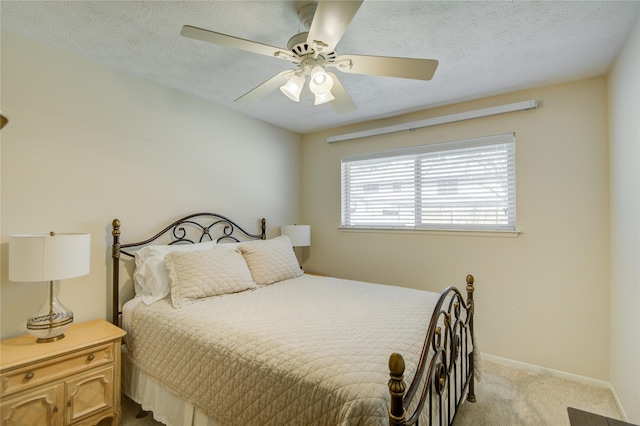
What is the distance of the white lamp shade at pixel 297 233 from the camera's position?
362 centimetres

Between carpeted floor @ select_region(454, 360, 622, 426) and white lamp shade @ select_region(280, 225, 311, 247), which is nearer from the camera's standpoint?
carpeted floor @ select_region(454, 360, 622, 426)

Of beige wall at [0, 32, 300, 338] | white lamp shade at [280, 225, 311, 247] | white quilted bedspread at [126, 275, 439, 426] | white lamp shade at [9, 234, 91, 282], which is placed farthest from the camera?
white lamp shade at [280, 225, 311, 247]

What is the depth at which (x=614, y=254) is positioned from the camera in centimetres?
230

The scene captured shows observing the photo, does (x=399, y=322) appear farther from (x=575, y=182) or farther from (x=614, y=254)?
(x=575, y=182)

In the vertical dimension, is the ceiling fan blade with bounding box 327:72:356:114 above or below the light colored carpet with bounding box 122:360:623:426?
above

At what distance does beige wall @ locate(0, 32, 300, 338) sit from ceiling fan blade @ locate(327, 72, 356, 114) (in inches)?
60.0

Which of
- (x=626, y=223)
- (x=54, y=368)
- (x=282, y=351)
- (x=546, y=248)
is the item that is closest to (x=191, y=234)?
(x=54, y=368)

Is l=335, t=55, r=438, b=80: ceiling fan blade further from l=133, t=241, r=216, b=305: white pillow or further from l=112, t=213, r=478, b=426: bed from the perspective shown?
l=133, t=241, r=216, b=305: white pillow

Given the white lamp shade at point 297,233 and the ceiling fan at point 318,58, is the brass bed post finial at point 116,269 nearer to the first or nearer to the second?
the ceiling fan at point 318,58

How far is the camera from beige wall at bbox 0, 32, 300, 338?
192 centimetres

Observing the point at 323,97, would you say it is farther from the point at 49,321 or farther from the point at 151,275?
the point at 49,321

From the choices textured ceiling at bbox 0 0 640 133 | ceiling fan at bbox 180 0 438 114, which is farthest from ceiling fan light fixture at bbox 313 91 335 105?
textured ceiling at bbox 0 0 640 133

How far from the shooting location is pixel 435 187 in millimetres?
3201

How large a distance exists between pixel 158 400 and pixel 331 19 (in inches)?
91.0
